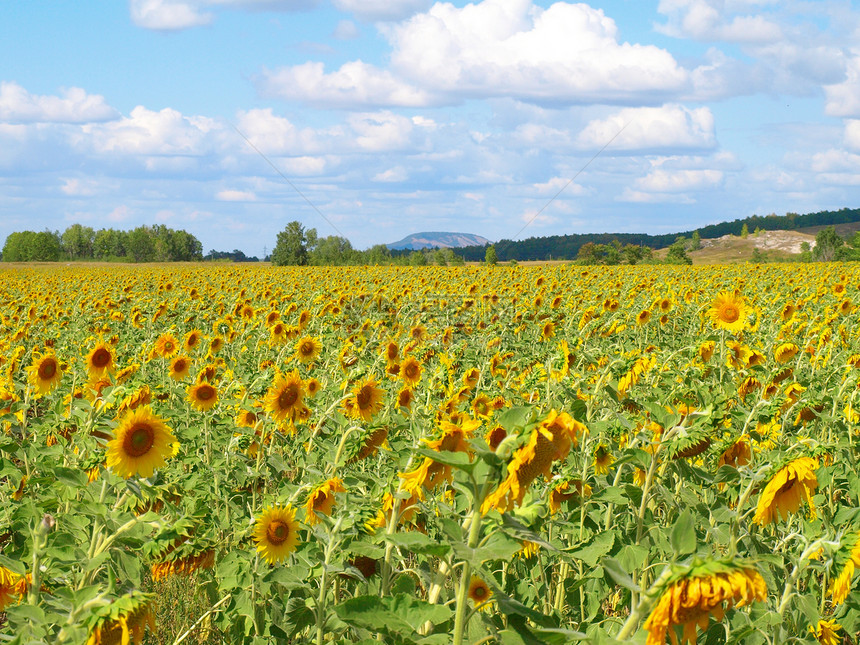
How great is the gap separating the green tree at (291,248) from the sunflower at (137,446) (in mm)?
49106

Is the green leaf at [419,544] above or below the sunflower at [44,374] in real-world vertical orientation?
above

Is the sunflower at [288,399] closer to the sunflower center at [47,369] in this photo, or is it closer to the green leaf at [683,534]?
the sunflower center at [47,369]

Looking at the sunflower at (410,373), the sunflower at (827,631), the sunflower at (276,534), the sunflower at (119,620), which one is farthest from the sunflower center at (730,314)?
the sunflower at (119,620)

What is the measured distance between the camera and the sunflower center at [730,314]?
7484 mm

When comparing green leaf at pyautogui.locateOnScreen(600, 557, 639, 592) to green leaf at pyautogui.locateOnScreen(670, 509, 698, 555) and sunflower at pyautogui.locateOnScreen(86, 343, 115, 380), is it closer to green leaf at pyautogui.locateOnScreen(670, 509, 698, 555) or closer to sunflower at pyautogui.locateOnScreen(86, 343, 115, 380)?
green leaf at pyautogui.locateOnScreen(670, 509, 698, 555)

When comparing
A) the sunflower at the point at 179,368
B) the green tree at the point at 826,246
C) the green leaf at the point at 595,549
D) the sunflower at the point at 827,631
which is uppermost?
the green tree at the point at 826,246

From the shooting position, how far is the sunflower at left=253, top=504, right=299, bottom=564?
2.64 metres

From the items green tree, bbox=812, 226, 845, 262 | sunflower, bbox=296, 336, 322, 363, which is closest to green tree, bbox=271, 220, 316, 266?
green tree, bbox=812, 226, 845, 262

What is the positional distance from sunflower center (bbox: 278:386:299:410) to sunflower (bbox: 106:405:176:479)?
1364mm

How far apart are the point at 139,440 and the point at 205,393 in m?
2.23

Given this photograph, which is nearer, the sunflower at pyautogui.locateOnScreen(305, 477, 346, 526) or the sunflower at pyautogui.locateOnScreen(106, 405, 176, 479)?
the sunflower at pyautogui.locateOnScreen(305, 477, 346, 526)

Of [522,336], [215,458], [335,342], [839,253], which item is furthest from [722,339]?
[839,253]

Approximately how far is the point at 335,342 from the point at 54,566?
16.9 ft

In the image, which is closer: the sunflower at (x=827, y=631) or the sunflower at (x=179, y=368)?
the sunflower at (x=827, y=631)
